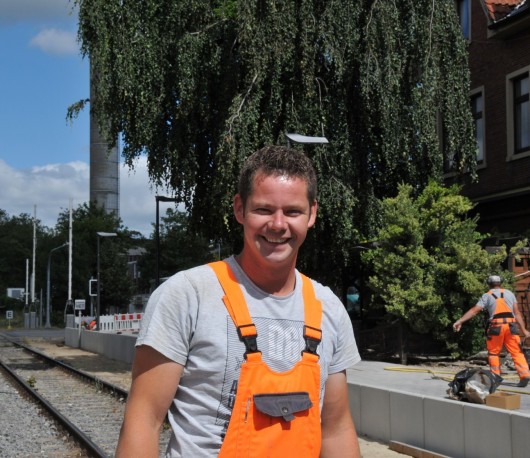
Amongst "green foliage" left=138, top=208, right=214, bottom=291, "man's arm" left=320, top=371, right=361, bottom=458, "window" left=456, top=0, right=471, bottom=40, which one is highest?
"window" left=456, top=0, right=471, bottom=40

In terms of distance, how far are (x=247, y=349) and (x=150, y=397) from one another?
0.30m

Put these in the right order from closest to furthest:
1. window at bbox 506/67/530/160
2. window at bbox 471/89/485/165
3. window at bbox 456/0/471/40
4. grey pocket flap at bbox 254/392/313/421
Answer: grey pocket flap at bbox 254/392/313/421
window at bbox 506/67/530/160
window at bbox 471/89/485/165
window at bbox 456/0/471/40

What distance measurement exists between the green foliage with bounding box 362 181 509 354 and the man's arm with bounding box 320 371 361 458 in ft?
48.2

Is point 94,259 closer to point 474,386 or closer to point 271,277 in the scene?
point 474,386

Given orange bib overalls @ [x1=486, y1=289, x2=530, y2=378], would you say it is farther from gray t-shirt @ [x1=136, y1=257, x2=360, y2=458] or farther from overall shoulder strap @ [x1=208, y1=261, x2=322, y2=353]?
gray t-shirt @ [x1=136, y1=257, x2=360, y2=458]

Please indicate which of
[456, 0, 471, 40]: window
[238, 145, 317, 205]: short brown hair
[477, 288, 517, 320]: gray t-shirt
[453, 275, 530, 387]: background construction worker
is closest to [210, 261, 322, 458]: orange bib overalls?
[238, 145, 317, 205]: short brown hair

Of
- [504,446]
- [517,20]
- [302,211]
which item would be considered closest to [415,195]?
[517,20]

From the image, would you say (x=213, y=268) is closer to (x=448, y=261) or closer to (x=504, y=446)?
(x=504, y=446)

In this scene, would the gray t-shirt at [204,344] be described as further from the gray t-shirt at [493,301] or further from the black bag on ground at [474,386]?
the gray t-shirt at [493,301]

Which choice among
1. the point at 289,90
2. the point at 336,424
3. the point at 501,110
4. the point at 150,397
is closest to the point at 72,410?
the point at 289,90

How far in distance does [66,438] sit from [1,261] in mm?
99909

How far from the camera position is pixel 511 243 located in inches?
803

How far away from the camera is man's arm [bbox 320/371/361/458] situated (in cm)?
266

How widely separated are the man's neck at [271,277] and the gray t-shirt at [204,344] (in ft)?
0.15
